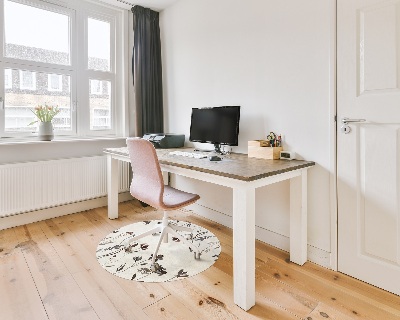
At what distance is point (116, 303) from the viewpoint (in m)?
1.64

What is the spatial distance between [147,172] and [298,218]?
1.18 meters

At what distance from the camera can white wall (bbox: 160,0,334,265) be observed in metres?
2.01

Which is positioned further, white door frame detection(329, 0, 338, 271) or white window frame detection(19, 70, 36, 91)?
white window frame detection(19, 70, 36, 91)

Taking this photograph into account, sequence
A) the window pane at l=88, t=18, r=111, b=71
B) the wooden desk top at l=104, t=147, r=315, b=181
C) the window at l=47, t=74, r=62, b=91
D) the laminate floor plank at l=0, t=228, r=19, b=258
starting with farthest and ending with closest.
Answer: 1. the window pane at l=88, t=18, r=111, b=71
2. the window at l=47, t=74, r=62, b=91
3. the laminate floor plank at l=0, t=228, r=19, b=258
4. the wooden desk top at l=104, t=147, r=315, b=181

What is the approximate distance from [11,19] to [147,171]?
7.71 ft

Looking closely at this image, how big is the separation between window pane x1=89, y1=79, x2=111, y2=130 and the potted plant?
51 cm

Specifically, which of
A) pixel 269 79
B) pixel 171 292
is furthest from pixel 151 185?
pixel 269 79

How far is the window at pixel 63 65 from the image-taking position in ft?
9.44

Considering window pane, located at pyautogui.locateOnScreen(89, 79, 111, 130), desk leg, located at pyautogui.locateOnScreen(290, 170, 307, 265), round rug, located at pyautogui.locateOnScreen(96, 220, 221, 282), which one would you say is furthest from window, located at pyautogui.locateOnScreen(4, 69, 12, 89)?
desk leg, located at pyautogui.locateOnScreen(290, 170, 307, 265)

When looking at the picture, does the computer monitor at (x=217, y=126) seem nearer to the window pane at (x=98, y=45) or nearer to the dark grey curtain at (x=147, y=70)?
the dark grey curtain at (x=147, y=70)

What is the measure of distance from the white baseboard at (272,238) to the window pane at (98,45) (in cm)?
211

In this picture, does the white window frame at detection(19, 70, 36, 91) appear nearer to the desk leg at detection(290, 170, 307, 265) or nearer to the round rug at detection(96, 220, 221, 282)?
the round rug at detection(96, 220, 221, 282)

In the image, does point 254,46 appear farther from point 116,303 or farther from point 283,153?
point 116,303

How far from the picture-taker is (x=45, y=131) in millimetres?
2949
